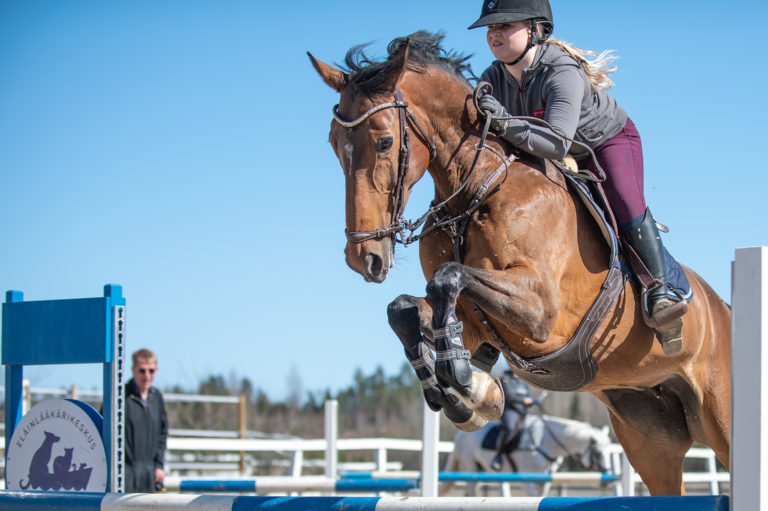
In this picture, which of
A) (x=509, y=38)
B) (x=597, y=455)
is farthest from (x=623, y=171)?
(x=597, y=455)

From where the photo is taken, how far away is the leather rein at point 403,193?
3.47 m

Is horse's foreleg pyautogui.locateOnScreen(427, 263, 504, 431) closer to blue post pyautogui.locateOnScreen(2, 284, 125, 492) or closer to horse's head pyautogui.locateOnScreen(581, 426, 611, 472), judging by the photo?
blue post pyautogui.locateOnScreen(2, 284, 125, 492)

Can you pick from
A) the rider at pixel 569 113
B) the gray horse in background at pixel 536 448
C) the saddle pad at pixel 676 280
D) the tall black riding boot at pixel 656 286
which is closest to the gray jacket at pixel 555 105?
the rider at pixel 569 113

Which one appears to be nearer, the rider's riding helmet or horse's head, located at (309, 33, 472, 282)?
horse's head, located at (309, 33, 472, 282)

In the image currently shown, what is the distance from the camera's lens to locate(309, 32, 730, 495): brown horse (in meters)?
3.37

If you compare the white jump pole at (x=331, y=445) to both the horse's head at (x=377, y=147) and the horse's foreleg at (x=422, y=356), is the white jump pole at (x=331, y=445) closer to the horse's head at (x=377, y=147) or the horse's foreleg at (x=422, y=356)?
the horse's foreleg at (x=422, y=356)

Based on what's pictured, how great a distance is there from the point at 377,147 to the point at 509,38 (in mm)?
886

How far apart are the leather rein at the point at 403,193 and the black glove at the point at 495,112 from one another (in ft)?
0.12

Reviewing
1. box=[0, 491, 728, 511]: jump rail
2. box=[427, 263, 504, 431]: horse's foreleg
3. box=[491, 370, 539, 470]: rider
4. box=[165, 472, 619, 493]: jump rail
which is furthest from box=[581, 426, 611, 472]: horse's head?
box=[0, 491, 728, 511]: jump rail

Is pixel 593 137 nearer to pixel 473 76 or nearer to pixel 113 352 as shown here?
pixel 473 76

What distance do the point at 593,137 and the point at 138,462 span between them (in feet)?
13.5

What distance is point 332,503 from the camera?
2691mm

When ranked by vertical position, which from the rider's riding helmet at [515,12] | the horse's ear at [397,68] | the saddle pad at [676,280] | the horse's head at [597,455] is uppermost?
the rider's riding helmet at [515,12]

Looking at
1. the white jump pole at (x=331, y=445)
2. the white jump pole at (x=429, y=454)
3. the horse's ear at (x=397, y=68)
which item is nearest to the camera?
the horse's ear at (x=397, y=68)
